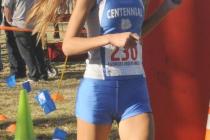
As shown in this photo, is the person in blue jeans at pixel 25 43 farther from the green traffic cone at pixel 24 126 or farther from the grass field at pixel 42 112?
the green traffic cone at pixel 24 126

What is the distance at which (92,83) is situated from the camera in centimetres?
298

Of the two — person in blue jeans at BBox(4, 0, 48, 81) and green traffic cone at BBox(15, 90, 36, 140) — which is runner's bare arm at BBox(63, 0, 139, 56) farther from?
person in blue jeans at BBox(4, 0, 48, 81)

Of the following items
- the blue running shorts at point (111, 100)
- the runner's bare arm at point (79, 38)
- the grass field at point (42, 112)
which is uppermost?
the runner's bare arm at point (79, 38)

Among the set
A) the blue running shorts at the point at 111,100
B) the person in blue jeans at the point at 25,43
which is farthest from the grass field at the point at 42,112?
the blue running shorts at the point at 111,100

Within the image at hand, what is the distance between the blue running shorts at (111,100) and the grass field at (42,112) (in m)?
2.81

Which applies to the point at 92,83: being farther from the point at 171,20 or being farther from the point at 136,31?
the point at 171,20

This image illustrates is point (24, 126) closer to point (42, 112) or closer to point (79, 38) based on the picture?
point (42, 112)

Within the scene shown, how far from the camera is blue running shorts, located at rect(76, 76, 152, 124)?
2949 millimetres

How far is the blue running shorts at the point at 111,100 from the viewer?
2949 millimetres

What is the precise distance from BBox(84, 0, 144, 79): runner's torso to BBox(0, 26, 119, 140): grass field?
2.86 m

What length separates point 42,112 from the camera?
6.95 metres

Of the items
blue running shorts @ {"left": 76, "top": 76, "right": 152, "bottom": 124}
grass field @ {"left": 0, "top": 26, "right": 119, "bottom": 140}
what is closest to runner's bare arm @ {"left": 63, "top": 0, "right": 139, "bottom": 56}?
blue running shorts @ {"left": 76, "top": 76, "right": 152, "bottom": 124}

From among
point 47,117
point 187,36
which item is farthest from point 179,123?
point 47,117

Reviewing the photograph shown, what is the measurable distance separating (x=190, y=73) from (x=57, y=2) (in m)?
1.46
